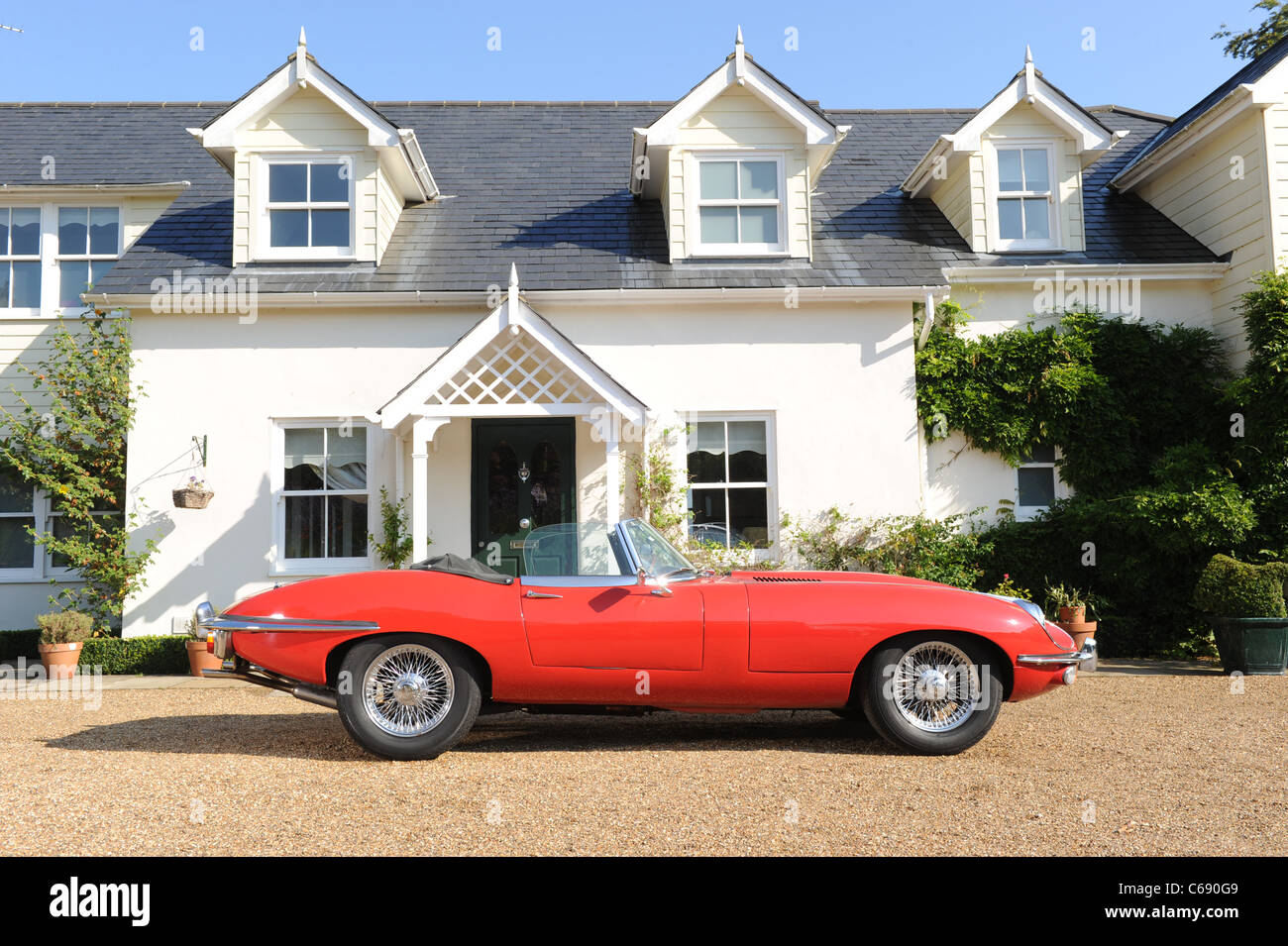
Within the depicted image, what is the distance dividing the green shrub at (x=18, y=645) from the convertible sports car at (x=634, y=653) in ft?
24.0

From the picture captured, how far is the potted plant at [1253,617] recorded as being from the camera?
28.3 feet

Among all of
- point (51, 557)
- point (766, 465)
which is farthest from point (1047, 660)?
point (51, 557)

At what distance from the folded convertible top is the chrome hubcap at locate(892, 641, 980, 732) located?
226 cm

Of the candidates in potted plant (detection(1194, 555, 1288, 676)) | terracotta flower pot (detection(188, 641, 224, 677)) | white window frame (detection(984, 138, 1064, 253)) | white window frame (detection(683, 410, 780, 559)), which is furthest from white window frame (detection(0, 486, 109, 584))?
potted plant (detection(1194, 555, 1288, 676))

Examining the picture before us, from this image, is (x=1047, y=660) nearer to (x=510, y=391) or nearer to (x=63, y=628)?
(x=510, y=391)

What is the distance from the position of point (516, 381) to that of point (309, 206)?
3343 mm

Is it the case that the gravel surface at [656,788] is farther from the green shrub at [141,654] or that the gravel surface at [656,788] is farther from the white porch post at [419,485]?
the green shrub at [141,654]

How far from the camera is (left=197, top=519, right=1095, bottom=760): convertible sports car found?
5160mm

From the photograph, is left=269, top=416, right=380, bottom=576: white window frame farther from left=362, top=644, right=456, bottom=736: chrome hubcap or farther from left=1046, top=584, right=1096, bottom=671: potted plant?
left=1046, top=584, right=1096, bottom=671: potted plant

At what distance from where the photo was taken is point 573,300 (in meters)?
10.6

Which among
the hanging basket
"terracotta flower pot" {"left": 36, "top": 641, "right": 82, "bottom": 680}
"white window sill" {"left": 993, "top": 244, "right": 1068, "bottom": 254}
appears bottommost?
"terracotta flower pot" {"left": 36, "top": 641, "right": 82, "bottom": 680}

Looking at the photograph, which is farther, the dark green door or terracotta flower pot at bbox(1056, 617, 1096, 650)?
the dark green door

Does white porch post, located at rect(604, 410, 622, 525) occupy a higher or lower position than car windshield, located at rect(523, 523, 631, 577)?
higher

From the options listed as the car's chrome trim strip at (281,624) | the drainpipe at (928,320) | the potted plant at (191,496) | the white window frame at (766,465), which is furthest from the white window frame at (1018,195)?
the potted plant at (191,496)
